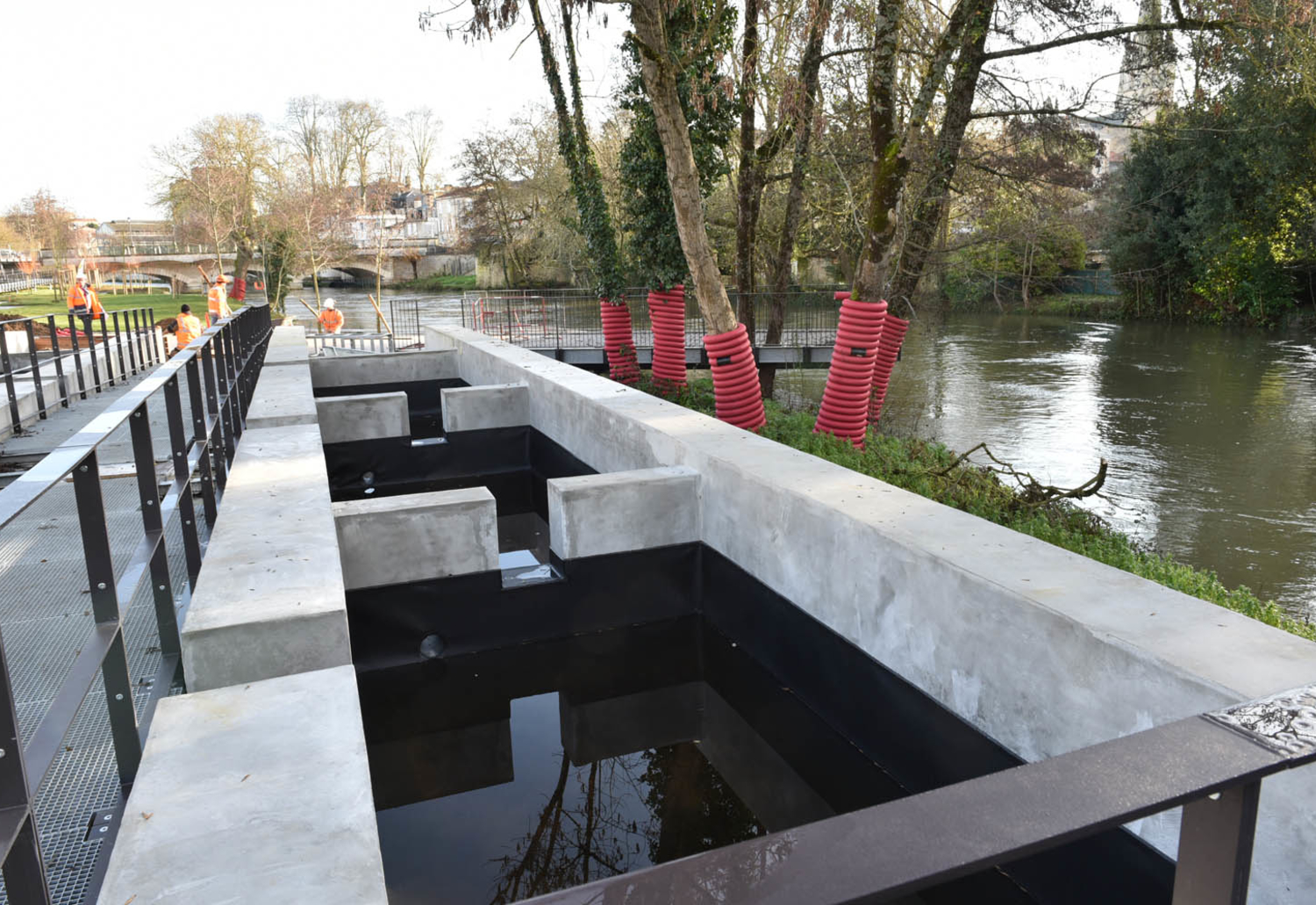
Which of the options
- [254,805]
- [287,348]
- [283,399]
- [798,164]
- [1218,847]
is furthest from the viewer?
[798,164]

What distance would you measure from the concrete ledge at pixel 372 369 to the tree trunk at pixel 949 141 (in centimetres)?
761

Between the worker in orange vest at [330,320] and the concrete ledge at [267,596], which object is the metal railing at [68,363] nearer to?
the worker in orange vest at [330,320]

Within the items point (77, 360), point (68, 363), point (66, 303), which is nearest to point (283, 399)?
point (77, 360)

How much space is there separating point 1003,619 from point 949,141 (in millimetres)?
10988

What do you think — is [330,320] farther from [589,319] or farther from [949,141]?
[949,141]

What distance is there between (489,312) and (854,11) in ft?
51.1

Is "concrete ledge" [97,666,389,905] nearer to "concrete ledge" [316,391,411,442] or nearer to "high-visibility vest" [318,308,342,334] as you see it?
"concrete ledge" [316,391,411,442]

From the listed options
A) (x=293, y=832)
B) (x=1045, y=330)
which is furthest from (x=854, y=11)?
(x=1045, y=330)

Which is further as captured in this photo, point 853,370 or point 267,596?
point 853,370

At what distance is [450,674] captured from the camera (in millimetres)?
7027

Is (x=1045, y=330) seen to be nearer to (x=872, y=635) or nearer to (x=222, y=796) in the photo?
(x=872, y=635)

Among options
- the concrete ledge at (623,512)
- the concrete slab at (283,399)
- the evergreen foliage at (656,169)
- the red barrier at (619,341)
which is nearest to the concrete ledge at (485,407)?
the concrete slab at (283,399)

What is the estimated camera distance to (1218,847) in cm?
107

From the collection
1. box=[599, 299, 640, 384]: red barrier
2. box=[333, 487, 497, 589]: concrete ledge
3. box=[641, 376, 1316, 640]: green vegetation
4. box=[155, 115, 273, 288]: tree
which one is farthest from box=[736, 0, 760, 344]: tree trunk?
box=[155, 115, 273, 288]: tree
